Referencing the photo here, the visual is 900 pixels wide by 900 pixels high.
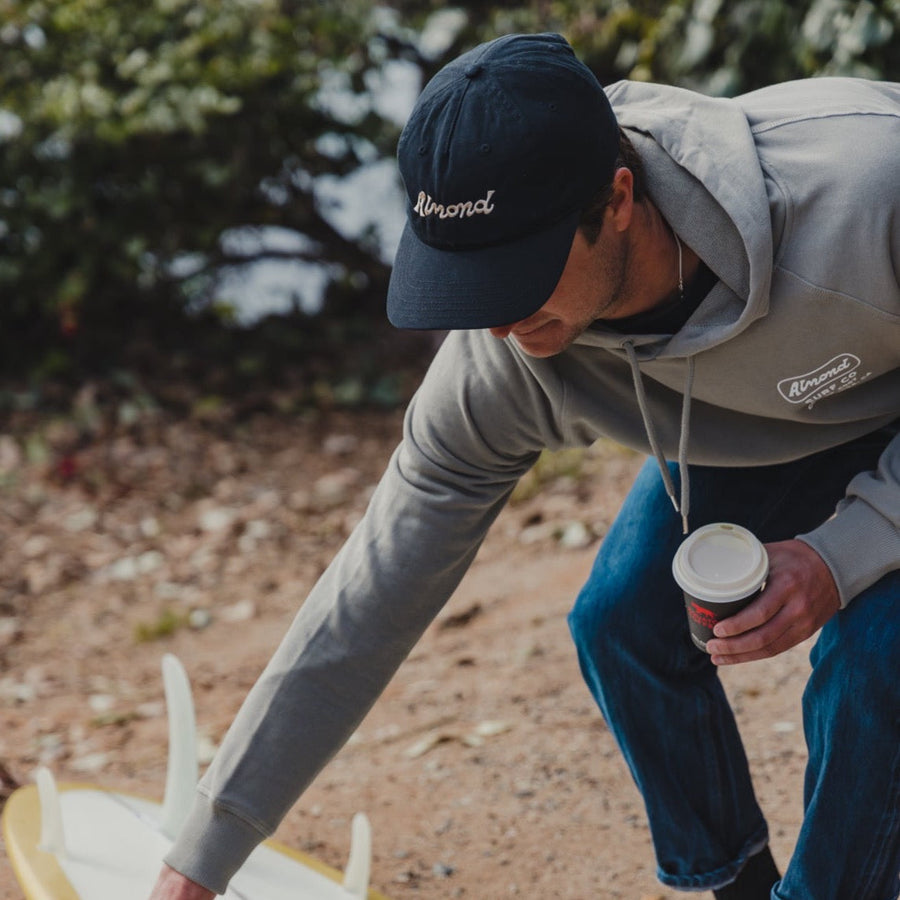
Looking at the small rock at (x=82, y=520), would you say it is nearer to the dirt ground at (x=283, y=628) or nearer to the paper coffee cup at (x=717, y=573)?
the dirt ground at (x=283, y=628)

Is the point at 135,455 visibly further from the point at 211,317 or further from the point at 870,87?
the point at 870,87

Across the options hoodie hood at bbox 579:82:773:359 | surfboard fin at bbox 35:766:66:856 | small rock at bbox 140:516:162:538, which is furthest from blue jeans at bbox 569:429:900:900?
small rock at bbox 140:516:162:538

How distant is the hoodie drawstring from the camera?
1.75 metres

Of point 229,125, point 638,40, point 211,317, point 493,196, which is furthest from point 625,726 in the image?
point 211,317

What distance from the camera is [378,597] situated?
189 cm

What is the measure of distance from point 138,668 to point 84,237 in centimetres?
225

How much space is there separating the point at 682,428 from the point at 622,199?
13.9 inches

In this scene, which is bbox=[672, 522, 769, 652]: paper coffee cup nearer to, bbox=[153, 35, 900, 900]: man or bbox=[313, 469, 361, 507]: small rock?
bbox=[153, 35, 900, 900]: man

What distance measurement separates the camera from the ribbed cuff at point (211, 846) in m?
1.79

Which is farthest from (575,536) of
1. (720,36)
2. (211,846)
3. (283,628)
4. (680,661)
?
(211,846)

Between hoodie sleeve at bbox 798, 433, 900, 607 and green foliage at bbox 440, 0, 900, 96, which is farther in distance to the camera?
green foliage at bbox 440, 0, 900, 96

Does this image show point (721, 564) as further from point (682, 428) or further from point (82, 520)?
point (82, 520)

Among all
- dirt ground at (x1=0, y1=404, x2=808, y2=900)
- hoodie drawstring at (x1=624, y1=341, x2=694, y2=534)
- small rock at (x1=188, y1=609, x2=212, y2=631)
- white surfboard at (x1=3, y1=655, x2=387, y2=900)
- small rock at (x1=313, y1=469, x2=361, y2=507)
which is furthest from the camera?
small rock at (x1=313, y1=469, x2=361, y2=507)

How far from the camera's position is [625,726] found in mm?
2031
